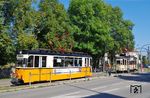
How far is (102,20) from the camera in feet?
219

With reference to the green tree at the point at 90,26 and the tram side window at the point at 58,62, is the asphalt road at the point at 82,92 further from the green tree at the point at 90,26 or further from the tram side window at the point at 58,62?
the green tree at the point at 90,26

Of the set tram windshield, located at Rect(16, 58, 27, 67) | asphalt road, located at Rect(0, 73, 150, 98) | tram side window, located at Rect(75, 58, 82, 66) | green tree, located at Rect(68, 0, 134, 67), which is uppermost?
green tree, located at Rect(68, 0, 134, 67)

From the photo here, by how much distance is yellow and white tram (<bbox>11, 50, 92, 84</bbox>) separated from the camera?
30.8 m

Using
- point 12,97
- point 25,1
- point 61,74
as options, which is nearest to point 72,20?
point 25,1

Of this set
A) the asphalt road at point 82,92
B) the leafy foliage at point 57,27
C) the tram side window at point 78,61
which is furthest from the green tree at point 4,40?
the asphalt road at point 82,92

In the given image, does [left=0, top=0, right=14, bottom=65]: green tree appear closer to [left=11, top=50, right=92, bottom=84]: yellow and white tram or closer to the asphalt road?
[left=11, top=50, right=92, bottom=84]: yellow and white tram

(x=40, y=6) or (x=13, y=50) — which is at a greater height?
(x=40, y=6)

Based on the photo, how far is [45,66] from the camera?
3347 cm

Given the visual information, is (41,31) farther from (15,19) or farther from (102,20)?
(102,20)

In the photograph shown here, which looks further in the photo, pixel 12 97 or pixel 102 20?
pixel 102 20

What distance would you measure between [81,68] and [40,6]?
11589mm

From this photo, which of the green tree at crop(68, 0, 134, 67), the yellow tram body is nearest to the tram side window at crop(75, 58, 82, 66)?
the yellow tram body

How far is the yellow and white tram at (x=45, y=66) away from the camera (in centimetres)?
3080

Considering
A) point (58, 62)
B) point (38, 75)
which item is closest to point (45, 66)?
point (38, 75)
